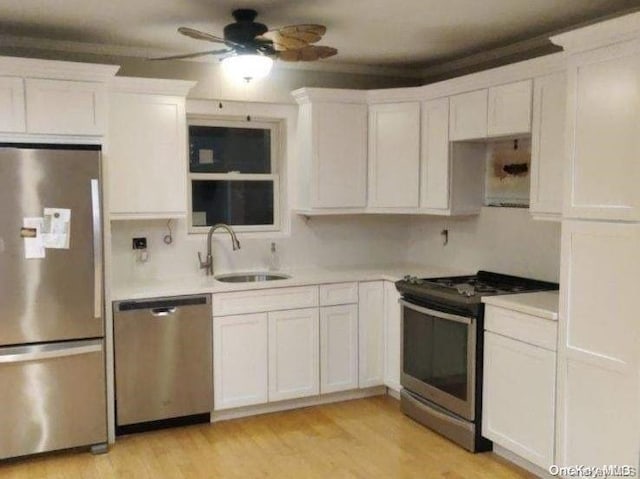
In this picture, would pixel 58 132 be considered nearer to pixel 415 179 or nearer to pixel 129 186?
pixel 129 186

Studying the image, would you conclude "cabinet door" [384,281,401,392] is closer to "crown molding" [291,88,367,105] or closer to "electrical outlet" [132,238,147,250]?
"crown molding" [291,88,367,105]

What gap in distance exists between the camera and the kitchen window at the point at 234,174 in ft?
14.8

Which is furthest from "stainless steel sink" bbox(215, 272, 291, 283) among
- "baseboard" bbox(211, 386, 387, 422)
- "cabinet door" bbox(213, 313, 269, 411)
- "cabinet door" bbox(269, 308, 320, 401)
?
"baseboard" bbox(211, 386, 387, 422)

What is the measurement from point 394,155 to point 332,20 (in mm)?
1301

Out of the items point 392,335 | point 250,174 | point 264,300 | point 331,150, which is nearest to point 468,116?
point 331,150

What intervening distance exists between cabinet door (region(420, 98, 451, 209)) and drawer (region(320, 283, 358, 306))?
0.81 meters

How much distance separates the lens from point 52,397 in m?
3.42

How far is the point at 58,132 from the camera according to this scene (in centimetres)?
342

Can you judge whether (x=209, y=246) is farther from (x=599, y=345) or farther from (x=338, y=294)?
(x=599, y=345)

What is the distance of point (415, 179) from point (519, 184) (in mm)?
758

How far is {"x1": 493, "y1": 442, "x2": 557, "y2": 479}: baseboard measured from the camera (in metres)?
3.19

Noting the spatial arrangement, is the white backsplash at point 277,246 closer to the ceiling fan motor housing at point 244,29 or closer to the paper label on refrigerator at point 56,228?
the paper label on refrigerator at point 56,228

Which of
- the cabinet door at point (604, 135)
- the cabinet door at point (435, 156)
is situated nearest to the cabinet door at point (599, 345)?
the cabinet door at point (604, 135)

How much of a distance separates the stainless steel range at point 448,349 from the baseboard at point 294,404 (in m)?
0.42
